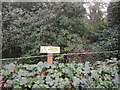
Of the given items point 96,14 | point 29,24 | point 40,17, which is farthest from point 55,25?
point 96,14

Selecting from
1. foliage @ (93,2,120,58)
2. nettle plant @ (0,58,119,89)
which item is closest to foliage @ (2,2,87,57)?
foliage @ (93,2,120,58)

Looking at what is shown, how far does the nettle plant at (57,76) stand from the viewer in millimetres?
1640

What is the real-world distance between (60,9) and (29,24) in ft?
3.62

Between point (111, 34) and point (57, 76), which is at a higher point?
point (111, 34)

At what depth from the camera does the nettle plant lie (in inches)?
64.6

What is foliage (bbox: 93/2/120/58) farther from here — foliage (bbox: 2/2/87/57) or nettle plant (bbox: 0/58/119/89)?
nettle plant (bbox: 0/58/119/89)

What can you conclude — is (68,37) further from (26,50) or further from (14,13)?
(14,13)

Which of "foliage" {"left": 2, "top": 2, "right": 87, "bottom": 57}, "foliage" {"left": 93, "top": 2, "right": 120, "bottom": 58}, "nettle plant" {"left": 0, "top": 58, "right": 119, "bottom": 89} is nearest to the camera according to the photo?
"nettle plant" {"left": 0, "top": 58, "right": 119, "bottom": 89}

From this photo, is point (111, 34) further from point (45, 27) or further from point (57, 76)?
point (57, 76)

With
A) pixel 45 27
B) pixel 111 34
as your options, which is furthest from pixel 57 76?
pixel 111 34

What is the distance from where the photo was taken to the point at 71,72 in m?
1.87

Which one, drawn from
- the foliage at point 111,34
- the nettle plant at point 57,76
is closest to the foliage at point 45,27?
the foliage at point 111,34

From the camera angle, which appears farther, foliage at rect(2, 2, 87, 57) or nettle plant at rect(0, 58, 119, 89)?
foliage at rect(2, 2, 87, 57)

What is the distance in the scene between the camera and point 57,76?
1.75m
